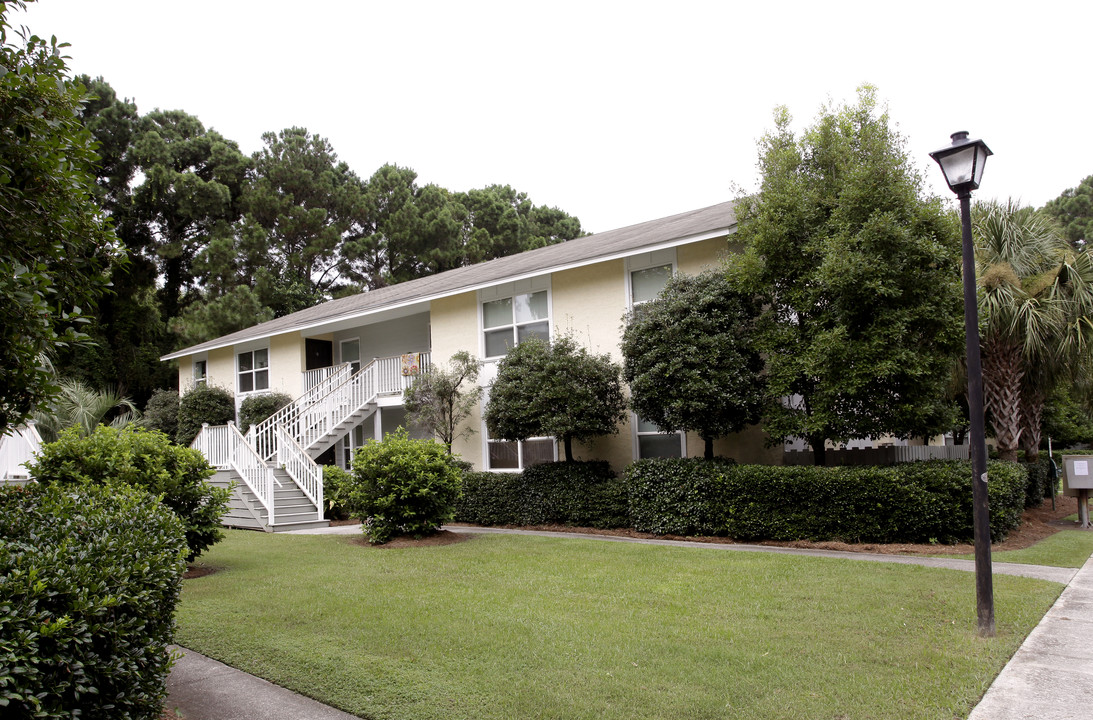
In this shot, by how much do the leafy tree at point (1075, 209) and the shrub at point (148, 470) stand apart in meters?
51.2

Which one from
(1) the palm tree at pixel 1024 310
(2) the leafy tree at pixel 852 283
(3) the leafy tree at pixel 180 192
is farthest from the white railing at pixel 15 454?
(3) the leafy tree at pixel 180 192

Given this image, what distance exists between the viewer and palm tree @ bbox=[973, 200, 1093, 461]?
1354 centimetres

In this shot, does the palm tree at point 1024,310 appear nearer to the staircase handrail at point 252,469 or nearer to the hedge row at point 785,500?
the hedge row at point 785,500

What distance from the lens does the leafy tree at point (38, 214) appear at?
3.68m

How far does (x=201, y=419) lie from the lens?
25672 mm

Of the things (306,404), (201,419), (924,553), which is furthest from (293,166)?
(924,553)

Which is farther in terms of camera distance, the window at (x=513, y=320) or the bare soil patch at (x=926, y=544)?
the window at (x=513, y=320)

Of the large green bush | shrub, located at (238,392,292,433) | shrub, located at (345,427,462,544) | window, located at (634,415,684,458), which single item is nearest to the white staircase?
shrub, located at (238,392,292,433)

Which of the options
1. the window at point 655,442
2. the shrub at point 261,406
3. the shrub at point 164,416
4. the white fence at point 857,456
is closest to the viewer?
the white fence at point 857,456

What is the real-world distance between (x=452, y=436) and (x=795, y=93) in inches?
426

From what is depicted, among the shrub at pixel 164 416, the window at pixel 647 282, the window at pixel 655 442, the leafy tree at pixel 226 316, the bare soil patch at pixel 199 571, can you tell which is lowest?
the bare soil patch at pixel 199 571

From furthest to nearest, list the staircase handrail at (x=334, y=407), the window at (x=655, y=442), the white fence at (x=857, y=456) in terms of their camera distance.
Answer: the staircase handrail at (x=334, y=407) < the window at (x=655, y=442) < the white fence at (x=857, y=456)

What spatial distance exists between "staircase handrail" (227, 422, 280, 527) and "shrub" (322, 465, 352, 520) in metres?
1.17

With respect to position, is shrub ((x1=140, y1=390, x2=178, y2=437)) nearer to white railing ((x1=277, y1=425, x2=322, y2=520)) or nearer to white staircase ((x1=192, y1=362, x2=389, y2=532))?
white staircase ((x1=192, y1=362, x2=389, y2=532))
